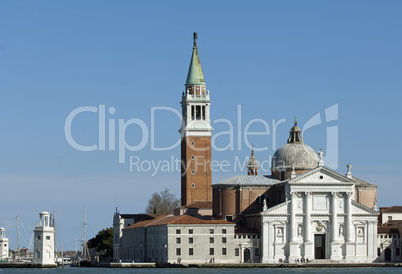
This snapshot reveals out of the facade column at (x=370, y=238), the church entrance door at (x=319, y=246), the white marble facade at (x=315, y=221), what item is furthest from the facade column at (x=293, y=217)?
the facade column at (x=370, y=238)

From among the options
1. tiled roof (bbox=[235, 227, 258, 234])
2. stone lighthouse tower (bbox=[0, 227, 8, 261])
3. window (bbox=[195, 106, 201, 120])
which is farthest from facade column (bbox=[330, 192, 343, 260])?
stone lighthouse tower (bbox=[0, 227, 8, 261])

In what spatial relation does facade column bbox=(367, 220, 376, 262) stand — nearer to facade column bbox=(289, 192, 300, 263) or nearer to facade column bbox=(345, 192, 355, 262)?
facade column bbox=(345, 192, 355, 262)

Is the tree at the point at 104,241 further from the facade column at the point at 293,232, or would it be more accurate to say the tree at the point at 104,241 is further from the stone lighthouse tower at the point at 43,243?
the facade column at the point at 293,232

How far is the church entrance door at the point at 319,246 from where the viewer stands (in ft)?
276

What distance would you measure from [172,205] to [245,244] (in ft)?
119

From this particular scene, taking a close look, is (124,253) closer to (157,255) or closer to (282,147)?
(157,255)

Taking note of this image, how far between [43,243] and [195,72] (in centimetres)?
2512

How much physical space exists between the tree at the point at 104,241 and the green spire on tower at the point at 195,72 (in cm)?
1821

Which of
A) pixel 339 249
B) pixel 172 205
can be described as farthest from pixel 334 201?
pixel 172 205

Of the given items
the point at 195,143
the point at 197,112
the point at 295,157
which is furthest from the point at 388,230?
the point at 197,112

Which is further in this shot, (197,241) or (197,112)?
(197,112)

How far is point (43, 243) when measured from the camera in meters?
85.9

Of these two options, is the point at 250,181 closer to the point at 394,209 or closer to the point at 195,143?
the point at 195,143

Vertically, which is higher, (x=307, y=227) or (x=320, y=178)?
(x=320, y=178)
